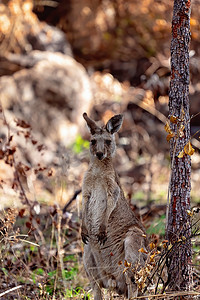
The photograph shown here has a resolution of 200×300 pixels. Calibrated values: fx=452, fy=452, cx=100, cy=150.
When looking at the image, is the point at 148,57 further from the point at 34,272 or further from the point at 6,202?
the point at 34,272

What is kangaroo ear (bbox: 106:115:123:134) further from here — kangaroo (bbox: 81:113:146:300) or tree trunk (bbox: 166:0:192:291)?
tree trunk (bbox: 166:0:192:291)

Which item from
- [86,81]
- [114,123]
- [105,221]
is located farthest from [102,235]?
[86,81]

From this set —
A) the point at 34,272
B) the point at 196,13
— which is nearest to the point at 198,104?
the point at 196,13

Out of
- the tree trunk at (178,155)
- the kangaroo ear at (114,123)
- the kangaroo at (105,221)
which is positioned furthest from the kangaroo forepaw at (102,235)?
the kangaroo ear at (114,123)

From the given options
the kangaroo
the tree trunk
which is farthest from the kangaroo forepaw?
the tree trunk

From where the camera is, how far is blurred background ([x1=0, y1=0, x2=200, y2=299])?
8.48 m

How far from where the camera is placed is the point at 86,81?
395 inches

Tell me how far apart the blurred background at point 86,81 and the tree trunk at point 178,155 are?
3310 mm

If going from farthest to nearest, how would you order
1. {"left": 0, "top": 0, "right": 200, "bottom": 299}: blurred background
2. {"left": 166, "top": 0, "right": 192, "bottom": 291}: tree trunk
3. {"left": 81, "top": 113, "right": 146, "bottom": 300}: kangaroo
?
{"left": 0, "top": 0, "right": 200, "bottom": 299}: blurred background → {"left": 81, "top": 113, "right": 146, "bottom": 300}: kangaroo → {"left": 166, "top": 0, "right": 192, "bottom": 291}: tree trunk

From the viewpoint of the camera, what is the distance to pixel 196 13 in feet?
28.0

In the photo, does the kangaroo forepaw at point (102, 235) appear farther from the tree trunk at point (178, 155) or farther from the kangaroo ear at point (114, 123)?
the kangaroo ear at point (114, 123)

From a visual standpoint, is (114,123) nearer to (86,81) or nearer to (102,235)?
(102,235)

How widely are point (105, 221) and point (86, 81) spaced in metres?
6.49

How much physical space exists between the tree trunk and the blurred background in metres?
3.31
